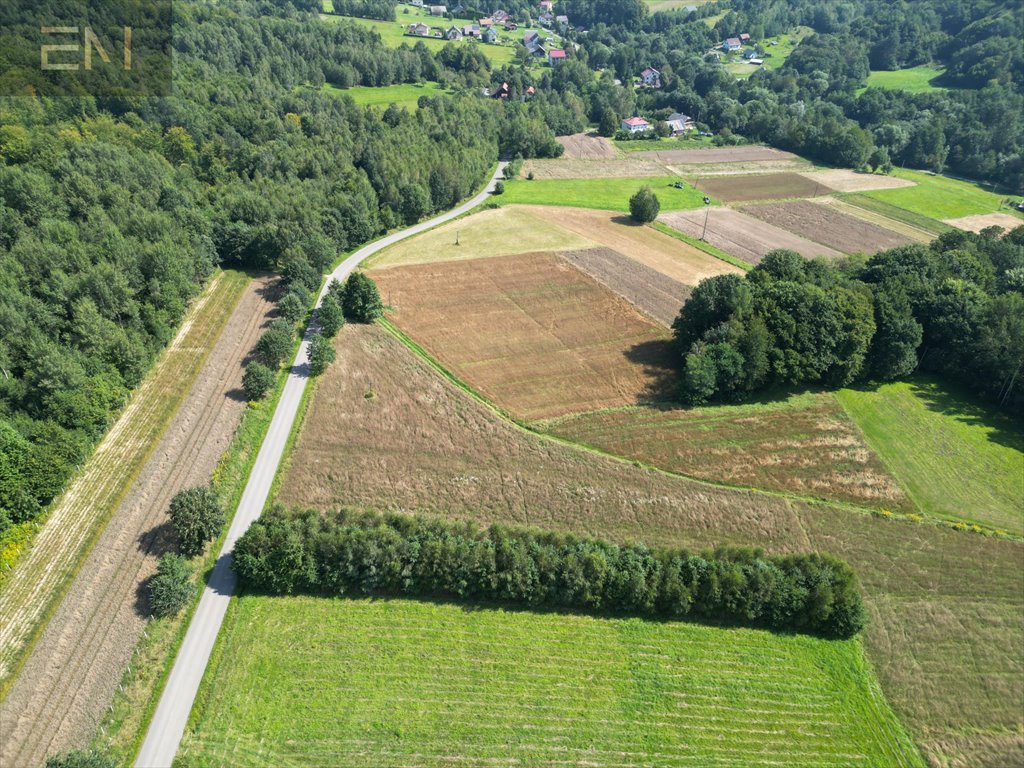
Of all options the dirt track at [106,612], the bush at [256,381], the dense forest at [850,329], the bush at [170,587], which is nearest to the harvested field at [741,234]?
the dense forest at [850,329]

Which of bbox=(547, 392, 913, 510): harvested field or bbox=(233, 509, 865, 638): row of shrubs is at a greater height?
bbox=(547, 392, 913, 510): harvested field

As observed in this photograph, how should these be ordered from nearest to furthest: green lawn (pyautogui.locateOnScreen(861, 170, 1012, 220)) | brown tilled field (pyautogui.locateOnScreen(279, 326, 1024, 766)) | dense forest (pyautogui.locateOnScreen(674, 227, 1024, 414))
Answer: brown tilled field (pyautogui.locateOnScreen(279, 326, 1024, 766))
dense forest (pyautogui.locateOnScreen(674, 227, 1024, 414))
green lawn (pyautogui.locateOnScreen(861, 170, 1012, 220))

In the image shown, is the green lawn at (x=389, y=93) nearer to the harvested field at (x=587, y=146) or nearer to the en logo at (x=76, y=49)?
the harvested field at (x=587, y=146)

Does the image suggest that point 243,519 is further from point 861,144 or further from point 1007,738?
point 861,144

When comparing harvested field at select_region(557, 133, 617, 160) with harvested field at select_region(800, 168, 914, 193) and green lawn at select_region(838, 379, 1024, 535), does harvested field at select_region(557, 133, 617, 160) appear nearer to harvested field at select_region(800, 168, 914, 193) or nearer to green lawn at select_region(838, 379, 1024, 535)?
harvested field at select_region(800, 168, 914, 193)

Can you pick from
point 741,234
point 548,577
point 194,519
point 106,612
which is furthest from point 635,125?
point 106,612

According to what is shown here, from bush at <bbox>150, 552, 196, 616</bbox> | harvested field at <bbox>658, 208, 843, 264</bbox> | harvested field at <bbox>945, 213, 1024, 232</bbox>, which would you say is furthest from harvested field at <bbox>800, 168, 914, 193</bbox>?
bush at <bbox>150, 552, 196, 616</bbox>

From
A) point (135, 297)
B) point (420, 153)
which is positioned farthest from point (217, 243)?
point (420, 153)
